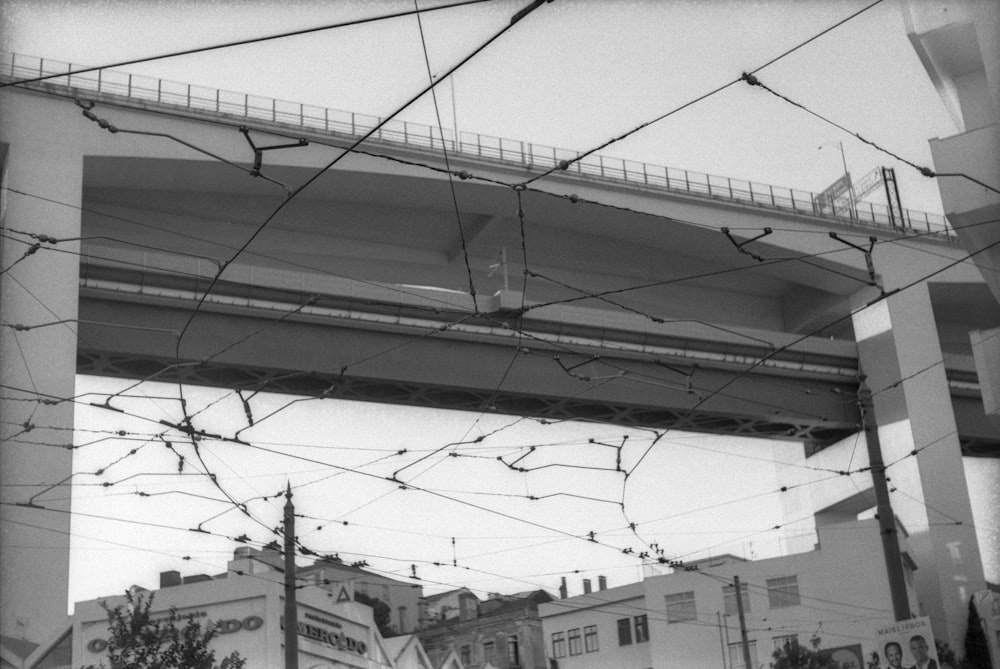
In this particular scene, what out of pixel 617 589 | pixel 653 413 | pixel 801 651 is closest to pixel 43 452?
pixel 801 651

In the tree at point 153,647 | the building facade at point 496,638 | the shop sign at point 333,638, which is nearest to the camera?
the tree at point 153,647

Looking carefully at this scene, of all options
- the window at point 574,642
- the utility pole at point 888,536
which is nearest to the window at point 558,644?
the window at point 574,642

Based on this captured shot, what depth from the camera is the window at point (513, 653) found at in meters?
61.0

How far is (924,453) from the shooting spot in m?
45.1

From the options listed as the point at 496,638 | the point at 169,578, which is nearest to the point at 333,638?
the point at 169,578

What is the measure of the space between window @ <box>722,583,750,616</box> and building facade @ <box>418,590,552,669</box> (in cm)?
1285

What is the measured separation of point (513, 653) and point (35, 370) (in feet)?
125

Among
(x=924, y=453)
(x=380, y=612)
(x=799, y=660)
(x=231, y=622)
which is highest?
(x=924, y=453)

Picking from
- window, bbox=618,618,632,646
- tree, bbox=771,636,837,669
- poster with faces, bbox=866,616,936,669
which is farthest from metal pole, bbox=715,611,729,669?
poster with faces, bbox=866,616,936,669

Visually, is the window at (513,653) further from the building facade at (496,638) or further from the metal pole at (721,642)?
the metal pole at (721,642)

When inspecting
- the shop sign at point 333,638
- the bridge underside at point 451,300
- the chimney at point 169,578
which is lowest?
the shop sign at point 333,638

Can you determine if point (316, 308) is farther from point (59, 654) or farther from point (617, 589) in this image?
point (617, 589)

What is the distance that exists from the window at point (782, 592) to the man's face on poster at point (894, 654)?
25585mm

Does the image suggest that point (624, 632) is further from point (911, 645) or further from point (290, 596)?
point (290, 596)
